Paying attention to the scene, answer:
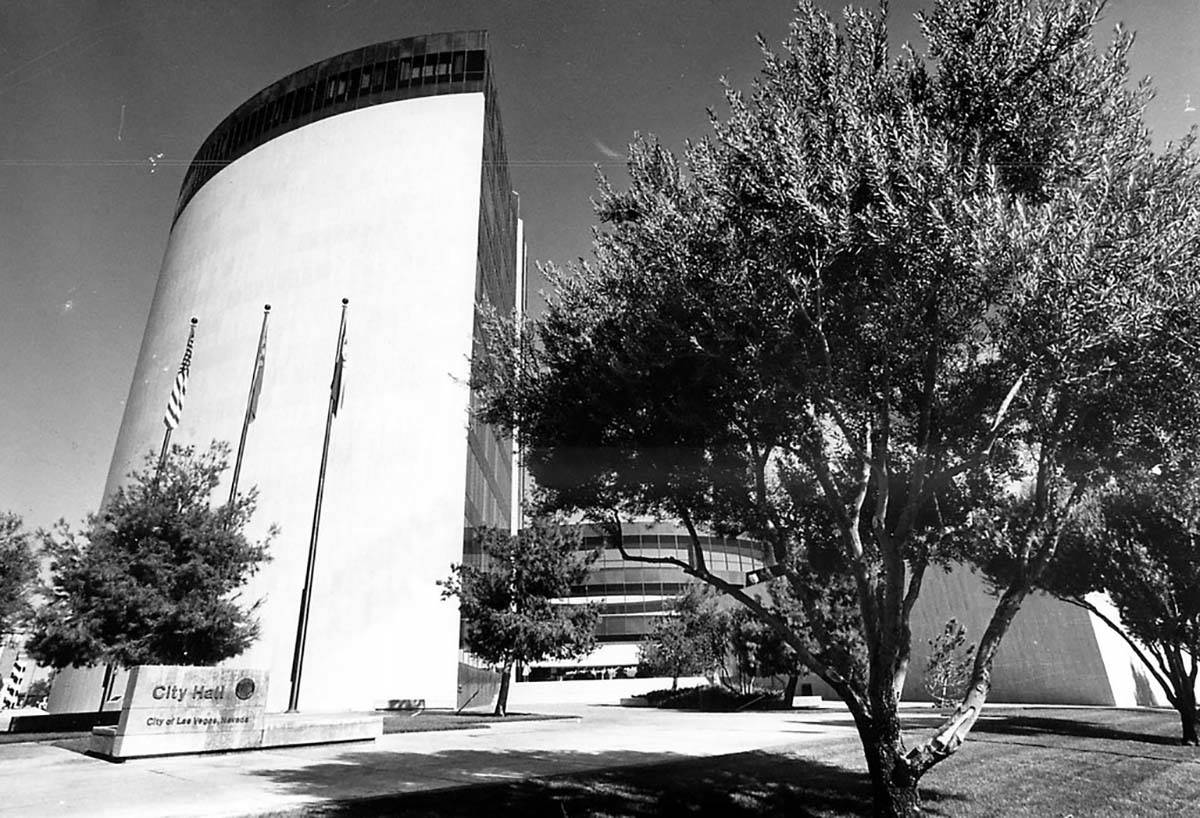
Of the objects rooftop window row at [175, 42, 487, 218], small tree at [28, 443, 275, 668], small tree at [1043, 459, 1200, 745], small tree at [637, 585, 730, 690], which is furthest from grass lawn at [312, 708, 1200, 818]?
rooftop window row at [175, 42, 487, 218]

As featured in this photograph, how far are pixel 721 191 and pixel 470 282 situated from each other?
33675 mm

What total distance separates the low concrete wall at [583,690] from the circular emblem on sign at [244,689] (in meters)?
36.2

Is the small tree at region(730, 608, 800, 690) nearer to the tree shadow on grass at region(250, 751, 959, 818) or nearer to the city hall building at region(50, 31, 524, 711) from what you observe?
the city hall building at region(50, 31, 524, 711)

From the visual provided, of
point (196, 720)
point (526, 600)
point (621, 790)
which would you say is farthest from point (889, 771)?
point (526, 600)

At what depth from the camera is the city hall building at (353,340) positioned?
1394 inches

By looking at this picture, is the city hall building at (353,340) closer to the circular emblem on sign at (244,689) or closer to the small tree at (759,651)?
the small tree at (759,651)

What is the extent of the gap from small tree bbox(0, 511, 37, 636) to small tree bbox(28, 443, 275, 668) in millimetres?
4091

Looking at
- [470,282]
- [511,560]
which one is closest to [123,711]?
[511,560]

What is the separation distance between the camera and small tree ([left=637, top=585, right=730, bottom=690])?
4409 cm

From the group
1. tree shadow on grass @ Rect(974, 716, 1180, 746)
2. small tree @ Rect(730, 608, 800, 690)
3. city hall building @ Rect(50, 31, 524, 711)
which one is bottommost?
tree shadow on grass @ Rect(974, 716, 1180, 746)

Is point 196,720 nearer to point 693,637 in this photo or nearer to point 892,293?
point 892,293

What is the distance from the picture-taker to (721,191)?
9977 mm

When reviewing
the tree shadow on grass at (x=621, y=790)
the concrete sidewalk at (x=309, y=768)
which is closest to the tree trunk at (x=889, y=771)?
the tree shadow on grass at (x=621, y=790)

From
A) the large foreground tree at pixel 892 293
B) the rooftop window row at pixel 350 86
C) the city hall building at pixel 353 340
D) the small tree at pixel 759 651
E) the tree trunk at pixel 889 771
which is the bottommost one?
the tree trunk at pixel 889 771
